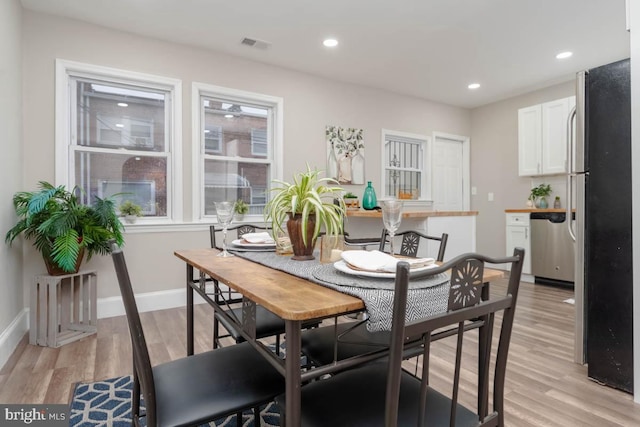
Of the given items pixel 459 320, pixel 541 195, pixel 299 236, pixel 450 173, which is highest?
pixel 450 173

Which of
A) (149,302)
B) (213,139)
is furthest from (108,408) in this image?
(213,139)

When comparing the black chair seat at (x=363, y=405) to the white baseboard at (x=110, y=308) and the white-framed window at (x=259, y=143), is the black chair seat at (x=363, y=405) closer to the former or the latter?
the white baseboard at (x=110, y=308)

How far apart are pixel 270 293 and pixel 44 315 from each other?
248 cm

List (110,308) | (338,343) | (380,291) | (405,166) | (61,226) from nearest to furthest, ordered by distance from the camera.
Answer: (380,291) < (338,343) < (61,226) < (110,308) < (405,166)

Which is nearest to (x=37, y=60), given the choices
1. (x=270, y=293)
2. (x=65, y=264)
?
(x=65, y=264)

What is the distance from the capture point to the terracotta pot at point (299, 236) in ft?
4.66

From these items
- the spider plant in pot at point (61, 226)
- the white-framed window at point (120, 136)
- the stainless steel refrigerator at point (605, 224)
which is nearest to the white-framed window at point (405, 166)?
the white-framed window at point (120, 136)

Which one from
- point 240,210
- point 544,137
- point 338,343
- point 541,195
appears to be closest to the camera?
point 338,343

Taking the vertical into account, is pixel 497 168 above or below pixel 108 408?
above

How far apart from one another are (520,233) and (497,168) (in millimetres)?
1227

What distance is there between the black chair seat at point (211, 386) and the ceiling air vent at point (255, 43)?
119 inches

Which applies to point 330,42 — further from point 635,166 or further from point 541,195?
point 541,195

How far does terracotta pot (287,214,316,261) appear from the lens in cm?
142

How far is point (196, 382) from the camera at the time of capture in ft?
3.64
